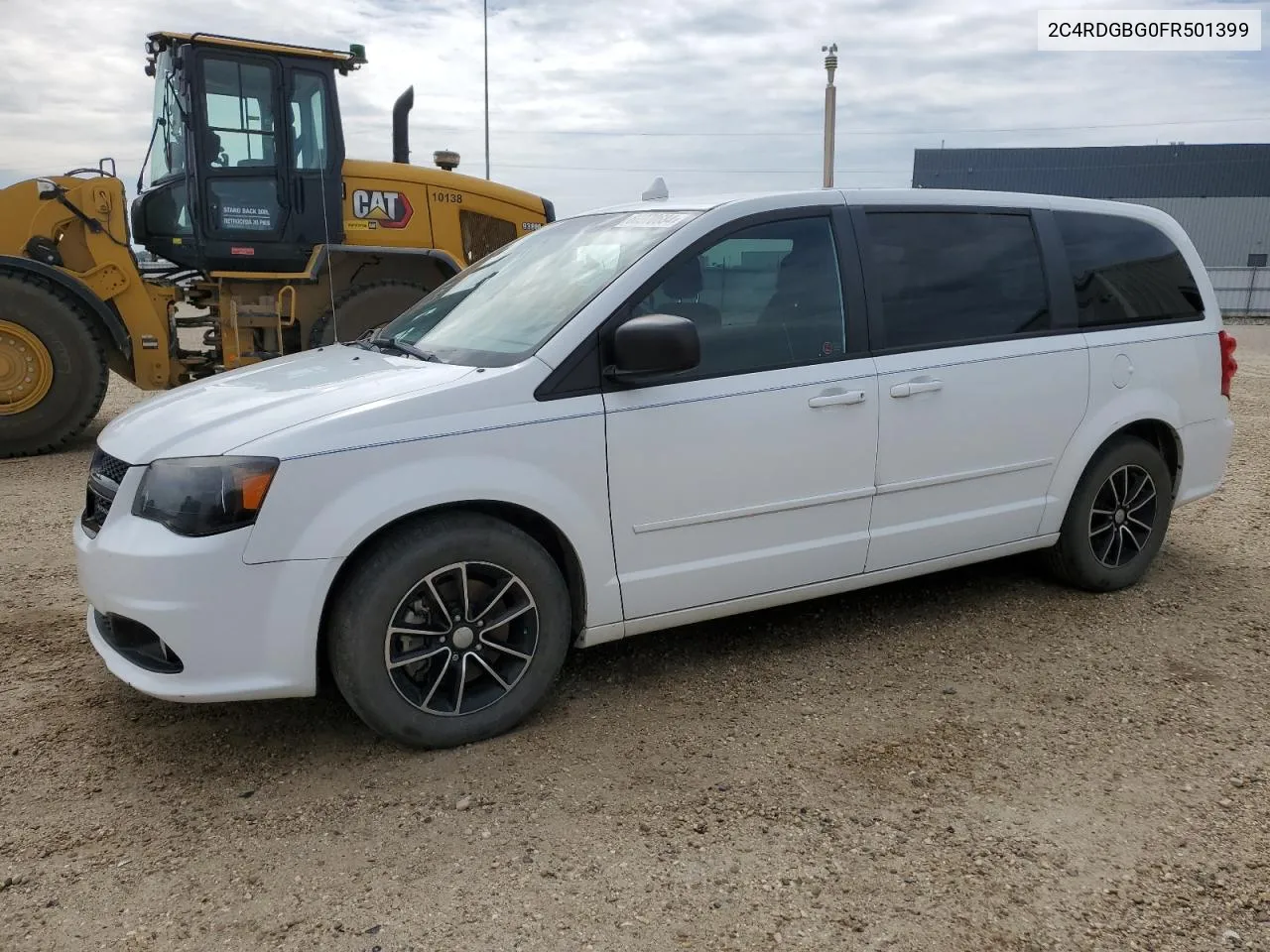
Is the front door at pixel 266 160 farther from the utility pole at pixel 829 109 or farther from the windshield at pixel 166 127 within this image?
the utility pole at pixel 829 109

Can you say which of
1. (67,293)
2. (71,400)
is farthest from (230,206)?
(71,400)

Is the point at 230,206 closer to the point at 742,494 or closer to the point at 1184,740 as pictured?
the point at 742,494

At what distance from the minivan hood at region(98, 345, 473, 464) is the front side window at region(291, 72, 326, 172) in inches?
204

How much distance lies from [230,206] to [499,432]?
6149 mm

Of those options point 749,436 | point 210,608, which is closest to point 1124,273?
point 749,436

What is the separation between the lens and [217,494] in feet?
9.48

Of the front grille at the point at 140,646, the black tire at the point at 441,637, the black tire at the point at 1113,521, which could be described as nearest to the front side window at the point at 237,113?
the front grille at the point at 140,646

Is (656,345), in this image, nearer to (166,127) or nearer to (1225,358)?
(1225,358)

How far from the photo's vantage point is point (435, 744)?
324 cm

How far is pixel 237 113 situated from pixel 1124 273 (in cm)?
676

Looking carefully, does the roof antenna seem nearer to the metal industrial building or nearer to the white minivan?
the white minivan

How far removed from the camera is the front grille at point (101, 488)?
3.21m

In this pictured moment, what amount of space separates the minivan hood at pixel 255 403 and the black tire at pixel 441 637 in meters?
0.47

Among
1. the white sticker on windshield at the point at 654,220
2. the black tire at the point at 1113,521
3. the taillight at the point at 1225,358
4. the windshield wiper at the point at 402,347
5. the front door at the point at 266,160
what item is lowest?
the black tire at the point at 1113,521
